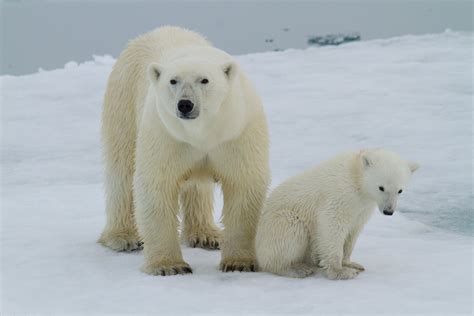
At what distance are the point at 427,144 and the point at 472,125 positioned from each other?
81 cm

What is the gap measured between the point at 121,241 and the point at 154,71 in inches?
55.6

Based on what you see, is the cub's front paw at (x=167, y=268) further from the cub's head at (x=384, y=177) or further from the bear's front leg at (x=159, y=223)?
the cub's head at (x=384, y=177)

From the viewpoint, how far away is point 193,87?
148 inches

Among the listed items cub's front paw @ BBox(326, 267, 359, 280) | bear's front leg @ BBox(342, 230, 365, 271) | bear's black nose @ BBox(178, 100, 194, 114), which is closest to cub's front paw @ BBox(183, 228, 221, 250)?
bear's front leg @ BBox(342, 230, 365, 271)

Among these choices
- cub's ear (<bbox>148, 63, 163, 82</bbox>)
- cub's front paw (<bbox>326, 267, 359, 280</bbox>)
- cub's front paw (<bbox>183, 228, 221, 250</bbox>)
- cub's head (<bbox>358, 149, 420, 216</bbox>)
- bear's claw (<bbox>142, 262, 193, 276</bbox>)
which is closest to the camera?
cub's head (<bbox>358, 149, 420, 216</bbox>)

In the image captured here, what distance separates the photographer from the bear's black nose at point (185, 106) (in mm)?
3648

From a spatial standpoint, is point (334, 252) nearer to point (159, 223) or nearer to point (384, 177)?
point (384, 177)

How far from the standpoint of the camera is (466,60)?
10.3 meters

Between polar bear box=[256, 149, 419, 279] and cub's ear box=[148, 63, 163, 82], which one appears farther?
cub's ear box=[148, 63, 163, 82]

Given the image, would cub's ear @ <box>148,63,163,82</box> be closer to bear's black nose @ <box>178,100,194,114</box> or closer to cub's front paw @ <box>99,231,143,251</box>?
bear's black nose @ <box>178,100,194,114</box>

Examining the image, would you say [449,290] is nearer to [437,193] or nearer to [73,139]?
[437,193]

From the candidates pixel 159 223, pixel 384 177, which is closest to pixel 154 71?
pixel 159 223

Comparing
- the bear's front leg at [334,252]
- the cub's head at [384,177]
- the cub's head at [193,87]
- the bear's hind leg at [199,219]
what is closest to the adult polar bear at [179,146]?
the cub's head at [193,87]

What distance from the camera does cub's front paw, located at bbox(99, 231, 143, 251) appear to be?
4922mm
